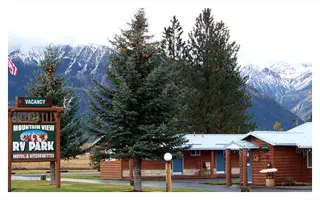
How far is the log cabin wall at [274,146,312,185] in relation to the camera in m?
29.6

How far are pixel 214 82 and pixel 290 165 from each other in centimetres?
2224

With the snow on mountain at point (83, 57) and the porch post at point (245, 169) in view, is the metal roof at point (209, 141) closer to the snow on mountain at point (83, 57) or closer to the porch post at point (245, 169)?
the porch post at point (245, 169)

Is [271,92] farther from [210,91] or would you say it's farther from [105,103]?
[105,103]

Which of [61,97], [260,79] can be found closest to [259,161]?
[61,97]

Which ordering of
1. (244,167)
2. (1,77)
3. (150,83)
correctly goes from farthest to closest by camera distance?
(244,167) → (150,83) → (1,77)

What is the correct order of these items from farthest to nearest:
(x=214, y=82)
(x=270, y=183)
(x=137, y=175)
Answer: (x=214, y=82) → (x=270, y=183) → (x=137, y=175)

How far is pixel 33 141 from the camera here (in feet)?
79.1

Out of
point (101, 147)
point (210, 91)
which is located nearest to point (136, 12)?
point (101, 147)

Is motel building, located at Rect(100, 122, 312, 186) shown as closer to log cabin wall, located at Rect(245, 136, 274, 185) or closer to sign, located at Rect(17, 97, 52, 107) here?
log cabin wall, located at Rect(245, 136, 274, 185)

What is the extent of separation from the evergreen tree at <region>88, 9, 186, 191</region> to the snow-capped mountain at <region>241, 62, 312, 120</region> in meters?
148

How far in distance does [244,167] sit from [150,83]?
7541 millimetres

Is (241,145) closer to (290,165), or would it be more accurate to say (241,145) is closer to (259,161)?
(259,161)

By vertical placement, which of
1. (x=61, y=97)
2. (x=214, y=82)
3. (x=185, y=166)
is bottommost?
(x=185, y=166)

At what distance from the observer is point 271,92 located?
185125 mm
